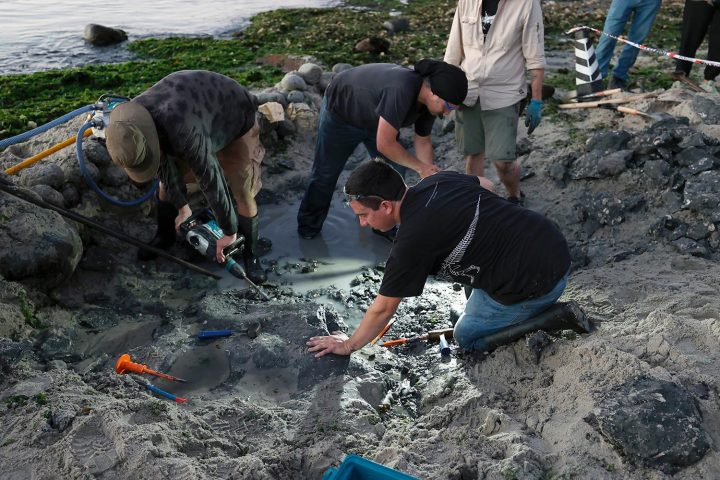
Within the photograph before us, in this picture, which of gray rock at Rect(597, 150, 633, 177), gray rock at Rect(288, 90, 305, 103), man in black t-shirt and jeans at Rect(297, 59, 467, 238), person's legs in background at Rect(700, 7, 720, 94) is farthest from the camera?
person's legs in background at Rect(700, 7, 720, 94)

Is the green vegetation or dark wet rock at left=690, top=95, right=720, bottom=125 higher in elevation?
dark wet rock at left=690, top=95, right=720, bottom=125

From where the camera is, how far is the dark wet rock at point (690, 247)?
4266 millimetres

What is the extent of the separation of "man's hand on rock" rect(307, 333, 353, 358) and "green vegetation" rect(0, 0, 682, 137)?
13.9ft

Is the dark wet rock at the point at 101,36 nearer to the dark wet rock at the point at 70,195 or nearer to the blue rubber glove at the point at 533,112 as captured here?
the dark wet rock at the point at 70,195

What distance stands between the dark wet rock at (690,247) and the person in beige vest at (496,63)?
140 cm

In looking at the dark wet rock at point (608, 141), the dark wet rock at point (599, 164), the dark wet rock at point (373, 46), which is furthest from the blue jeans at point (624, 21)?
the dark wet rock at point (373, 46)

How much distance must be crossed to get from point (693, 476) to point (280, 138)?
505 cm

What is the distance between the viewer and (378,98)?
419 cm

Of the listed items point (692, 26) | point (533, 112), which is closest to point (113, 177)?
point (533, 112)

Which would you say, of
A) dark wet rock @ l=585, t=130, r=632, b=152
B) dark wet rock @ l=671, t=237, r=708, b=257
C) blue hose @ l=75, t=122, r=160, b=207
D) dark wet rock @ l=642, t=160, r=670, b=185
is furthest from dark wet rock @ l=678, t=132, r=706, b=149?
blue hose @ l=75, t=122, r=160, b=207

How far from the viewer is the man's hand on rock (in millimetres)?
3334

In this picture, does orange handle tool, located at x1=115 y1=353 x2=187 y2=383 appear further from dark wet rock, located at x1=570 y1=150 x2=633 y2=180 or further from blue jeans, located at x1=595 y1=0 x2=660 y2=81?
blue jeans, located at x1=595 y1=0 x2=660 y2=81

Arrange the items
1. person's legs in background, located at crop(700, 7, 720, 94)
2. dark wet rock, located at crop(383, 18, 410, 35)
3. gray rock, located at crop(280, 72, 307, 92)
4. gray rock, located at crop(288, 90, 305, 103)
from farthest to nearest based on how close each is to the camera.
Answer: dark wet rock, located at crop(383, 18, 410, 35)
person's legs in background, located at crop(700, 7, 720, 94)
gray rock, located at crop(280, 72, 307, 92)
gray rock, located at crop(288, 90, 305, 103)

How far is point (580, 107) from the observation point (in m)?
6.69
